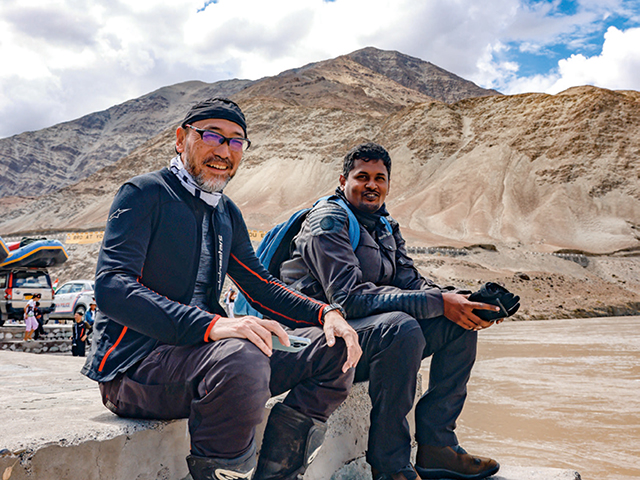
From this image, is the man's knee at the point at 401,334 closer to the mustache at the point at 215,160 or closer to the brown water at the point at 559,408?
the mustache at the point at 215,160

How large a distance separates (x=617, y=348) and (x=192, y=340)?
10.7 meters

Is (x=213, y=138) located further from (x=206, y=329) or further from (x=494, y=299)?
(x=494, y=299)

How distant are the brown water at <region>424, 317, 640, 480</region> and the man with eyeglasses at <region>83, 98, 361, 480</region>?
2.06 m

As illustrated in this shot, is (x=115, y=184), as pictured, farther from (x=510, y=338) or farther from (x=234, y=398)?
(x=234, y=398)

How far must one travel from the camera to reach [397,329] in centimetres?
208

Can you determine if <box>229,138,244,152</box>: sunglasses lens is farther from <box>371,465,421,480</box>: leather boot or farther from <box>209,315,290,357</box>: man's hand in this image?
<box>371,465,421,480</box>: leather boot

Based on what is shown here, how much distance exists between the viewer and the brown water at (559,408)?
376cm

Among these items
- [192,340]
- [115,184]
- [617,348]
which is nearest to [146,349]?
[192,340]

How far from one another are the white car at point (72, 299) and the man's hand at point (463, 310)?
13819 mm

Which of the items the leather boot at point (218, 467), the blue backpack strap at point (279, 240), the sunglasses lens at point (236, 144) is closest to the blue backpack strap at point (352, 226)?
the blue backpack strap at point (279, 240)

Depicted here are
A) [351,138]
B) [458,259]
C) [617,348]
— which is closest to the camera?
[617,348]

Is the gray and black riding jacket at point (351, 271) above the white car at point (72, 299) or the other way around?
above

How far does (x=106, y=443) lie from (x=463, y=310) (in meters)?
1.48

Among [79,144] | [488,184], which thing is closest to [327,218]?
[488,184]
